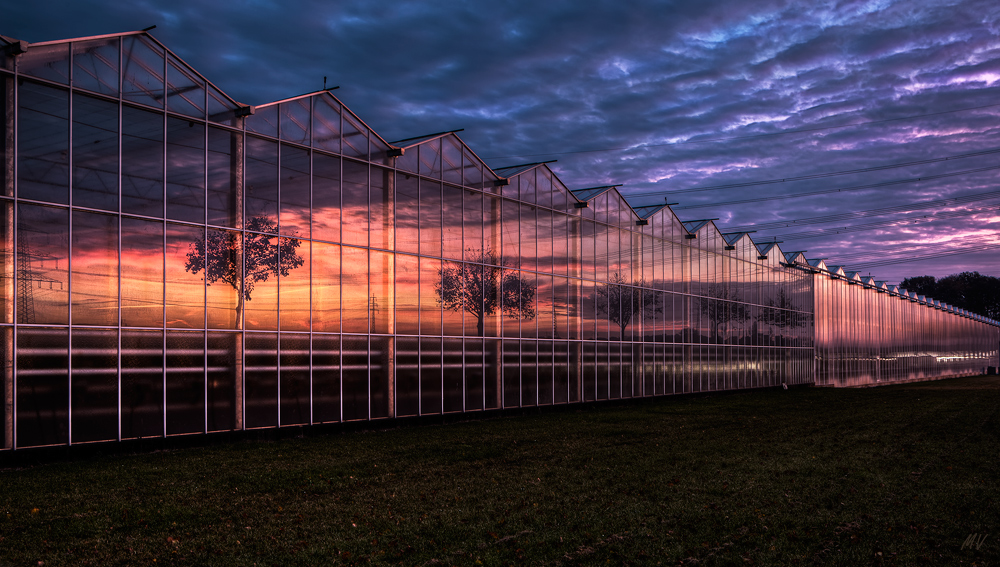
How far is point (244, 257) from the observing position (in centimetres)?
1938

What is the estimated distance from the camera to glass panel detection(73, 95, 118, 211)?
53.4ft

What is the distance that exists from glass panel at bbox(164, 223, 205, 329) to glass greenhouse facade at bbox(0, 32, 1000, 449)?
0.05 metres

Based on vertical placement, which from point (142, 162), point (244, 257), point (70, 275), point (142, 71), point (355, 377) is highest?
point (142, 71)

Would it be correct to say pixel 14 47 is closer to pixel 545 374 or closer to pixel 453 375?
pixel 453 375

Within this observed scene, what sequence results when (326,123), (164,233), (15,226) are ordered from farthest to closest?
(326,123) → (164,233) → (15,226)

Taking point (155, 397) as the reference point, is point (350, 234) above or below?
above

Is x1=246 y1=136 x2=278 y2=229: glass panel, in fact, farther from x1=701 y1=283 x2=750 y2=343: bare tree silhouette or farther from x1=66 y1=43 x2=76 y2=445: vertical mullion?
x1=701 y1=283 x2=750 y2=343: bare tree silhouette

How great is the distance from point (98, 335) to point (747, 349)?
37669 millimetres

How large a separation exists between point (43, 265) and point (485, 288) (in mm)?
14498

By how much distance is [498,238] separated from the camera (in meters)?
27.8

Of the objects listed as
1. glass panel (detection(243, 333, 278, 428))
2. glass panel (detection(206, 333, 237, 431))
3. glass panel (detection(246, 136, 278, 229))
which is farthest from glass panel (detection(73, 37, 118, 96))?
glass panel (detection(243, 333, 278, 428))

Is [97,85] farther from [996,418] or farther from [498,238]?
[996,418]

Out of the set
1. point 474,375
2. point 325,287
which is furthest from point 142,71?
→ point 474,375

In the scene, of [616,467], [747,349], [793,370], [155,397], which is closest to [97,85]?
[155,397]
